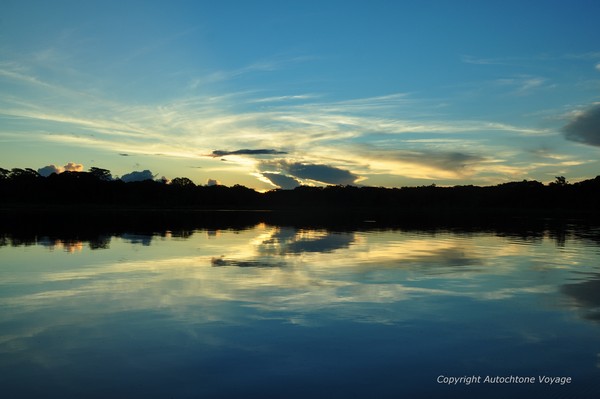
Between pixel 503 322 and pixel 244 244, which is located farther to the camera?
pixel 244 244

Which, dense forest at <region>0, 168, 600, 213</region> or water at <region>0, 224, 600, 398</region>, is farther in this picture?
dense forest at <region>0, 168, 600, 213</region>

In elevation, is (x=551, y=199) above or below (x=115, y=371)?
above

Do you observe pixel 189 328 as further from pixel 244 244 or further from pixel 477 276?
pixel 244 244

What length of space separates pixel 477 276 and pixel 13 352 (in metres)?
16.8

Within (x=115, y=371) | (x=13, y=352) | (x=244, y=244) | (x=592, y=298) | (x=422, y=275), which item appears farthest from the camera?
(x=244, y=244)

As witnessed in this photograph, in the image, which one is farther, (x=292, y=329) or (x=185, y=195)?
(x=185, y=195)

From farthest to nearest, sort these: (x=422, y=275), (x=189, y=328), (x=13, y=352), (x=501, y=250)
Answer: (x=501, y=250)
(x=422, y=275)
(x=189, y=328)
(x=13, y=352)

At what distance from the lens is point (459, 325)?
40.0 feet

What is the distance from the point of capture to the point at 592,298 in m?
15.7

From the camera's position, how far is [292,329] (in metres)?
11.5

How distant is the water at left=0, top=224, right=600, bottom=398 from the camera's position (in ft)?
27.1

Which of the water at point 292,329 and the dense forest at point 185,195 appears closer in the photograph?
the water at point 292,329

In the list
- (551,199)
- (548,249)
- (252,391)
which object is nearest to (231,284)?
(252,391)

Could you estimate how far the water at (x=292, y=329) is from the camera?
827cm
